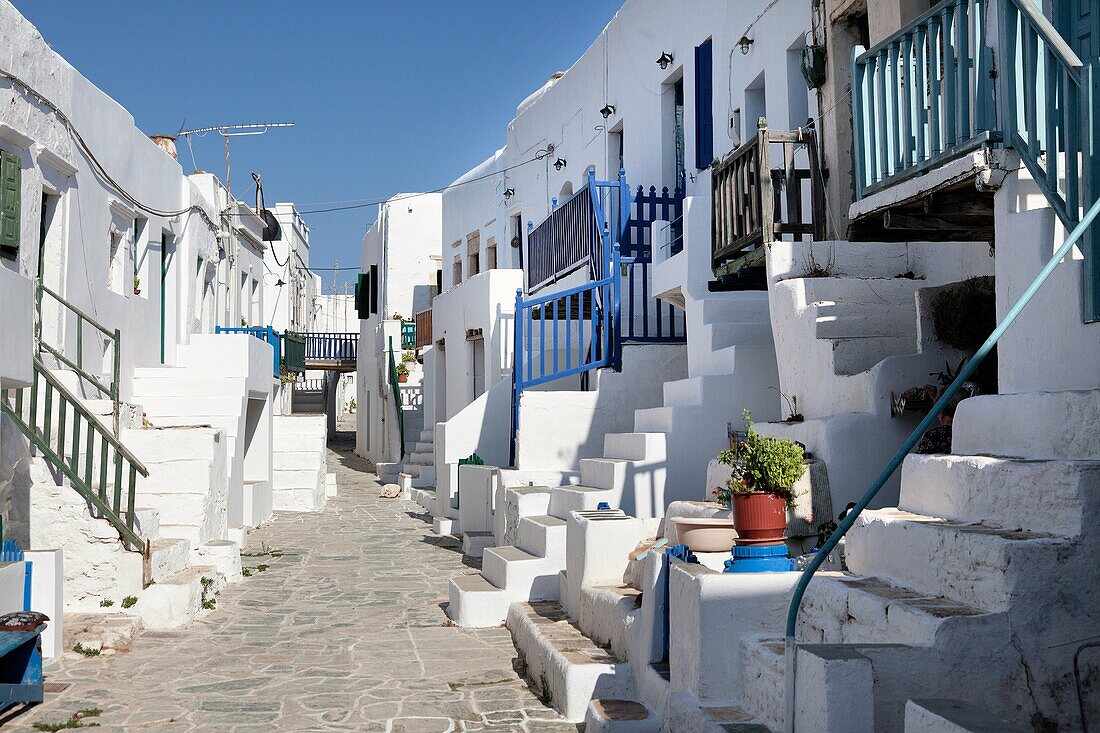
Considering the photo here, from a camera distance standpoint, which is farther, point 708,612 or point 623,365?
point 623,365

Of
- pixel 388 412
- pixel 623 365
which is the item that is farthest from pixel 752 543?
pixel 388 412

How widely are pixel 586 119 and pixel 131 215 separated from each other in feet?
24.5

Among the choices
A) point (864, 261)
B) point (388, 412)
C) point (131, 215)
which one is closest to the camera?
point (864, 261)

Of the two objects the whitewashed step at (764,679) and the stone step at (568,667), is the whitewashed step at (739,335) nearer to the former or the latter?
the stone step at (568,667)

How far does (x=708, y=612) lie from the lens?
5.09m

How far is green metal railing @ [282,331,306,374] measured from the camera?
23283 millimetres

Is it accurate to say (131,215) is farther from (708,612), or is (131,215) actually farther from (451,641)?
(708,612)

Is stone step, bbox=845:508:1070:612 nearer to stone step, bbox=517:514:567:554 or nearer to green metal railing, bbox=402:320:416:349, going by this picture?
stone step, bbox=517:514:567:554

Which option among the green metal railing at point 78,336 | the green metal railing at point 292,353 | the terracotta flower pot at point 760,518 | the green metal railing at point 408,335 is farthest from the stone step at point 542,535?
the green metal railing at point 408,335

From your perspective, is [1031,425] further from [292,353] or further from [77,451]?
[292,353]

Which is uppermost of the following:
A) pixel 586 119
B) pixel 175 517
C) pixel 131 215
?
pixel 586 119

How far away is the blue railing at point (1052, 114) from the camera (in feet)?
15.8

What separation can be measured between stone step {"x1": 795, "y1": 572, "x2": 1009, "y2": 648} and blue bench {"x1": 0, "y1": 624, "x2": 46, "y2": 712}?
15.5ft

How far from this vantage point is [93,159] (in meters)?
13.2
